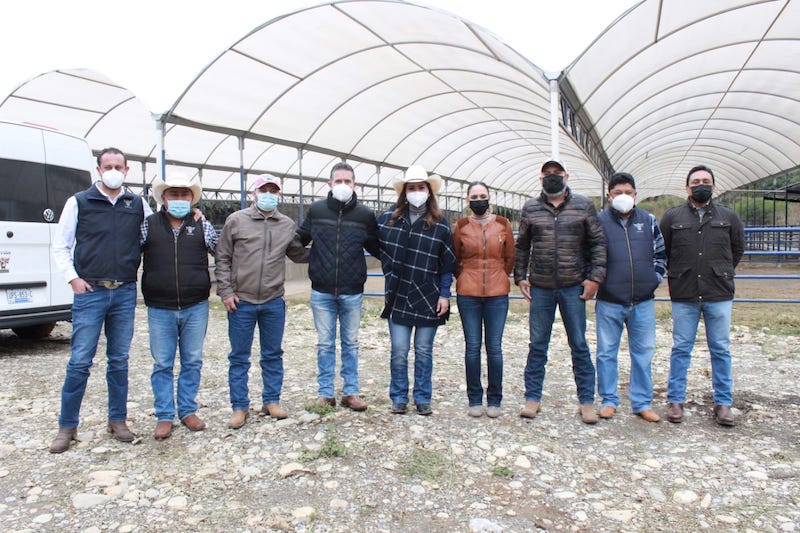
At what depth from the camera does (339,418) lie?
4.29 metres

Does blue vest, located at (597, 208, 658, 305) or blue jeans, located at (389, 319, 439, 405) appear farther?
blue jeans, located at (389, 319, 439, 405)

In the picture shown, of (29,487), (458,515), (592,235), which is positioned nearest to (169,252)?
(29,487)

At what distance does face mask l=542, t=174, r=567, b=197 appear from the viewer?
13.6ft

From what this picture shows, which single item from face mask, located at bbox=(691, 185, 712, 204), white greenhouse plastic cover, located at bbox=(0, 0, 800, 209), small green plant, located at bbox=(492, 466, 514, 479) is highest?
white greenhouse plastic cover, located at bbox=(0, 0, 800, 209)

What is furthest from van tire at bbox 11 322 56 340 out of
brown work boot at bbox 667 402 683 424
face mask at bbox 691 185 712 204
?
face mask at bbox 691 185 712 204

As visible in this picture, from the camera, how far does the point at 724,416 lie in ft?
13.4

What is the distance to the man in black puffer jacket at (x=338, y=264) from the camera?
427 centimetres

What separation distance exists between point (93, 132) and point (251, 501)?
45.2ft

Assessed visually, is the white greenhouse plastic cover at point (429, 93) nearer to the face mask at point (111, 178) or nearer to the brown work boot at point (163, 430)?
the face mask at point (111, 178)

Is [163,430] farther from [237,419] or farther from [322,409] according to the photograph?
[322,409]

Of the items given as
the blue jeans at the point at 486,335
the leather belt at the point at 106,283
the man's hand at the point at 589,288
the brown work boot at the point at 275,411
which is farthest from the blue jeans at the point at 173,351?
the man's hand at the point at 589,288

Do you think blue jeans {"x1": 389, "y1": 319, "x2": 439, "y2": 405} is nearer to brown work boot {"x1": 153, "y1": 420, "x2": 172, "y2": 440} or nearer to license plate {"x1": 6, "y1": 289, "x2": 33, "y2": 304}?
brown work boot {"x1": 153, "y1": 420, "x2": 172, "y2": 440}

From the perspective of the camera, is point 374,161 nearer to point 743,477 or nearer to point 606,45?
point 606,45

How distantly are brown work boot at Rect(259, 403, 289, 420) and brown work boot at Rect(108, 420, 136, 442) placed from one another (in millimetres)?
931
